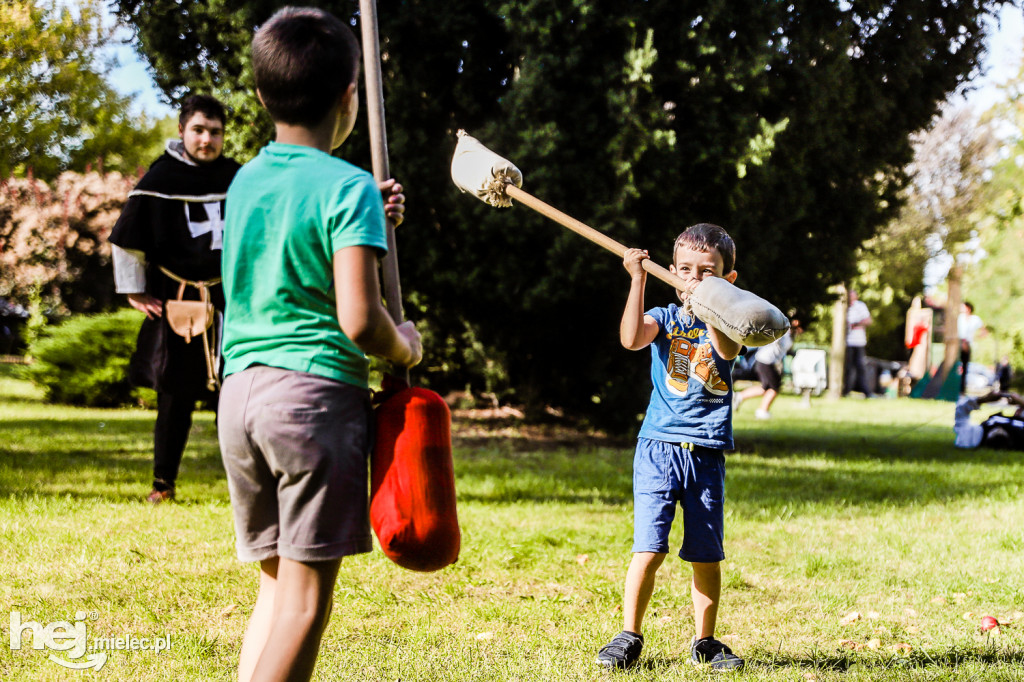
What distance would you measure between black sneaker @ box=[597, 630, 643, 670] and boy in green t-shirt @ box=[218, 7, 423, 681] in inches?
52.8

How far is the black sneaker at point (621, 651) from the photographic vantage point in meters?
3.03

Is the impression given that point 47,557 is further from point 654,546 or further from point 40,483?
point 654,546

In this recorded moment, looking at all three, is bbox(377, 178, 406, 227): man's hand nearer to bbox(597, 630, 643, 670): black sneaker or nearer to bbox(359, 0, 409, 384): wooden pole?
bbox(359, 0, 409, 384): wooden pole

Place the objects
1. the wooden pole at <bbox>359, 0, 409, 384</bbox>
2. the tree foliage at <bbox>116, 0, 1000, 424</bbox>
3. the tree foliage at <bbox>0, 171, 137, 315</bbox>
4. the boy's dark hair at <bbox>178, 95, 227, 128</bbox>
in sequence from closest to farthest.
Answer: the wooden pole at <bbox>359, 0, 409, 384</bbox>
the boy's dark hair at <bbox>178, 95, 227, 128</bbox>
the tree foliage at <bbox>116, 0, 1000, 424</bbox>
the tree foliage at <bbox>0, 171, 137, 315</bbox>

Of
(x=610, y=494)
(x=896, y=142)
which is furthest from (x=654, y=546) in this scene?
(x=896, y=142)

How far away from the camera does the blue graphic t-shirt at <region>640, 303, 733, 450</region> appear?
316cm

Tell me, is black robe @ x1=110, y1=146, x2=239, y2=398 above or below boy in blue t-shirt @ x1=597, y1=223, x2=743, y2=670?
above

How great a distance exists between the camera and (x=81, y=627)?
3.17 m

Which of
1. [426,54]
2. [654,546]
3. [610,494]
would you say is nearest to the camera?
[654,546]

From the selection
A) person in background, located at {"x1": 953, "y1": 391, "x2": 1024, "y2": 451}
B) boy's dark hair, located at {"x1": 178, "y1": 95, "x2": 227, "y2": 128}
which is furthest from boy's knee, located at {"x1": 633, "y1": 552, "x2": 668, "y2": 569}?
person in background, located at {"x1": 953, "y1": 391, "x2": 1024, "y2": 451}

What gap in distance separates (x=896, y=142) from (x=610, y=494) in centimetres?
499

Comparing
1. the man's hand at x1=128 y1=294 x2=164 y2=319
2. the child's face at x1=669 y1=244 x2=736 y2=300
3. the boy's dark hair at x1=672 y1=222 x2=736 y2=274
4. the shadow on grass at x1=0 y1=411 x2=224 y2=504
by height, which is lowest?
the shadow on grass at x1=0 y1=411 x2=224 y2=504

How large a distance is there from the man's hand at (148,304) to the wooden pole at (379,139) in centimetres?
316

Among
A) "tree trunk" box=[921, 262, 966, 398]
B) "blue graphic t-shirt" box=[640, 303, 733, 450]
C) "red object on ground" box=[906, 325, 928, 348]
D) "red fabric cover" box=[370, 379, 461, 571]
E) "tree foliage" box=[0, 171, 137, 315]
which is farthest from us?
"tree foliage" box=[0, 171, 137, 315]
